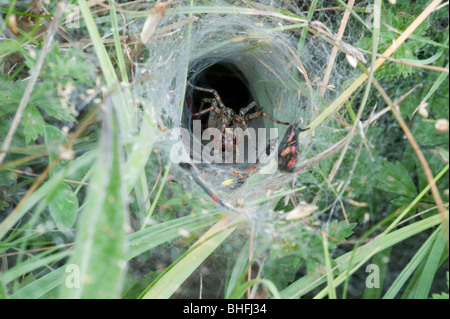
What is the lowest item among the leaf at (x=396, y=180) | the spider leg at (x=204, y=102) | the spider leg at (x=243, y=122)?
the leaf at (x=396, y=180)

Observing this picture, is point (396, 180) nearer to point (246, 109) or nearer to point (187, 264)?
point (187, 264)

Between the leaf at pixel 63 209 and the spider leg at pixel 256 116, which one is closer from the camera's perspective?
the leaf at pixel 63 209

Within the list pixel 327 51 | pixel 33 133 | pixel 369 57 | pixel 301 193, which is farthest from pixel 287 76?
pixel 33 133

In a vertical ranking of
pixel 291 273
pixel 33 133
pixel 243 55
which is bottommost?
pixel 291 273

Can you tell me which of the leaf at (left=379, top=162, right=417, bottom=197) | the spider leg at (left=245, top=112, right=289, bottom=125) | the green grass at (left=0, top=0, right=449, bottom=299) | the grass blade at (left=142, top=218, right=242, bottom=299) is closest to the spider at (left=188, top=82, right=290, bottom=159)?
the spider leg at (left=245, top=112, right=289, bottom=125)

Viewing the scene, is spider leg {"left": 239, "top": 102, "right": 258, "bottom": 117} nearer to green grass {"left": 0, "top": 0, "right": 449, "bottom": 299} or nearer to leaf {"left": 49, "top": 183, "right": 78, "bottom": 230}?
green grass {"left": 0, "top": 0, "right": 449, "bottom": 299}

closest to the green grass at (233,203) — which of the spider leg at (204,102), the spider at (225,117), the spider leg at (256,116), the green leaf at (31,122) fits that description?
the green leaf at (31,122)

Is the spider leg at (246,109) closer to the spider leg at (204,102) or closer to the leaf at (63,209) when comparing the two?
the spider leg at (204,102)

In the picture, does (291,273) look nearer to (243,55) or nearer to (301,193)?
(301,193)
